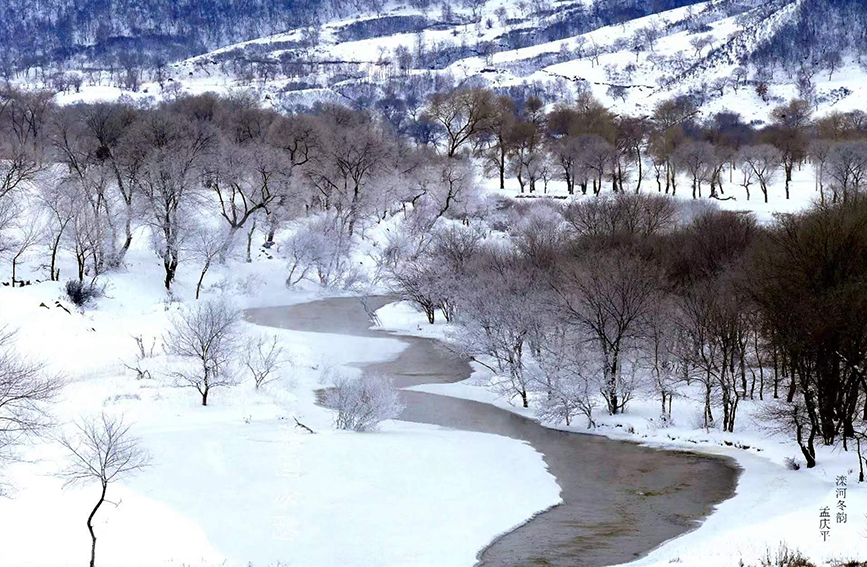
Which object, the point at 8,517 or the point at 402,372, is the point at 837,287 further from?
the point at 8,517

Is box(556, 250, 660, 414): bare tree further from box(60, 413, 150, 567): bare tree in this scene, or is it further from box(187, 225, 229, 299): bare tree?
box(187, 225, 229, 299): bare tree

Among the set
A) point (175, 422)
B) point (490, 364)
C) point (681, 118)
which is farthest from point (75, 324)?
point (681, 118)

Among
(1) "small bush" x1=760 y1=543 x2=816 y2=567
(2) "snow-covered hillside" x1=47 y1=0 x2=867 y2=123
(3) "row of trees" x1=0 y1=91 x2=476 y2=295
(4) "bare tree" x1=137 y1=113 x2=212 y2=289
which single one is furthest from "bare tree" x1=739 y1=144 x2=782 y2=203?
(1) "small bush" x1=760 y1=543 x2=816 y2=567

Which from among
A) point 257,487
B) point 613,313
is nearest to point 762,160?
point 613,313

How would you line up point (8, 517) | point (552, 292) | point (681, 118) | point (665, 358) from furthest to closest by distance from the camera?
1. point (681, 118)
2. point (552, 292)
3. point (665, 358)
4. point (8, 517)

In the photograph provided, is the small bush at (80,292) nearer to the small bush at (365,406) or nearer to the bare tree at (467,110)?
the small bush at (365,406)

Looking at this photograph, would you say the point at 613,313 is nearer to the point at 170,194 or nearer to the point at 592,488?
the point at 592,488

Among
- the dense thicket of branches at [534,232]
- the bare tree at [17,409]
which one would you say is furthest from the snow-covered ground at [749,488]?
the bare tree at [17,409]
